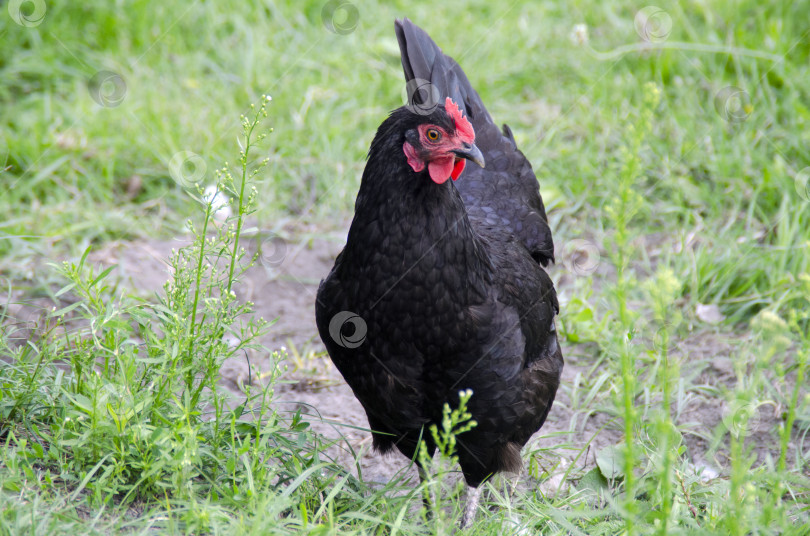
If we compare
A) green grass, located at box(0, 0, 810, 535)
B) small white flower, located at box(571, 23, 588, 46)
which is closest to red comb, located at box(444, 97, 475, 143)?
green grass, located at box(0, 0, 810, 535)

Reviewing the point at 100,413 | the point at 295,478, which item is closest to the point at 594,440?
the point at 295,478

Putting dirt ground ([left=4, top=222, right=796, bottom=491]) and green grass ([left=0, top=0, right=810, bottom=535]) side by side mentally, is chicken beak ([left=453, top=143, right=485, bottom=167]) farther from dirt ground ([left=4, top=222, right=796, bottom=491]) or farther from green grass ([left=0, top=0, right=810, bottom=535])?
dirt ground ([left=4, top=222, right=796, bottom=491])

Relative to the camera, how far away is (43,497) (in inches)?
87.6

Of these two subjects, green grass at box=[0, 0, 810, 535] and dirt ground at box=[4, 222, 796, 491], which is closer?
green grass at box=[0, 0, 810, 535]

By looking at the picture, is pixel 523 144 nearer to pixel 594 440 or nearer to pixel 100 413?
pixel 594 440

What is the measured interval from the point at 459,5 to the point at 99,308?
182 inches

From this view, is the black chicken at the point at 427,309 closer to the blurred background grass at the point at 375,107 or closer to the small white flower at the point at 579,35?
the blurred background grass at the point at 375,107

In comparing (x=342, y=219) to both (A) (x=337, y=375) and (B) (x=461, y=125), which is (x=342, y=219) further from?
(B) (x=461, y=125)

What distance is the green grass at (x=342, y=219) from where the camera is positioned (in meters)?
2.33

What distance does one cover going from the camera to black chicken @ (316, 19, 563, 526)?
2.55 m

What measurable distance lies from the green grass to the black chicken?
245 millimetres

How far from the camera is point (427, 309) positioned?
2574 mm

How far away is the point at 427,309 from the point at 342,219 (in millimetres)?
2366

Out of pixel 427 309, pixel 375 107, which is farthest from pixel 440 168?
pixel 375 107
